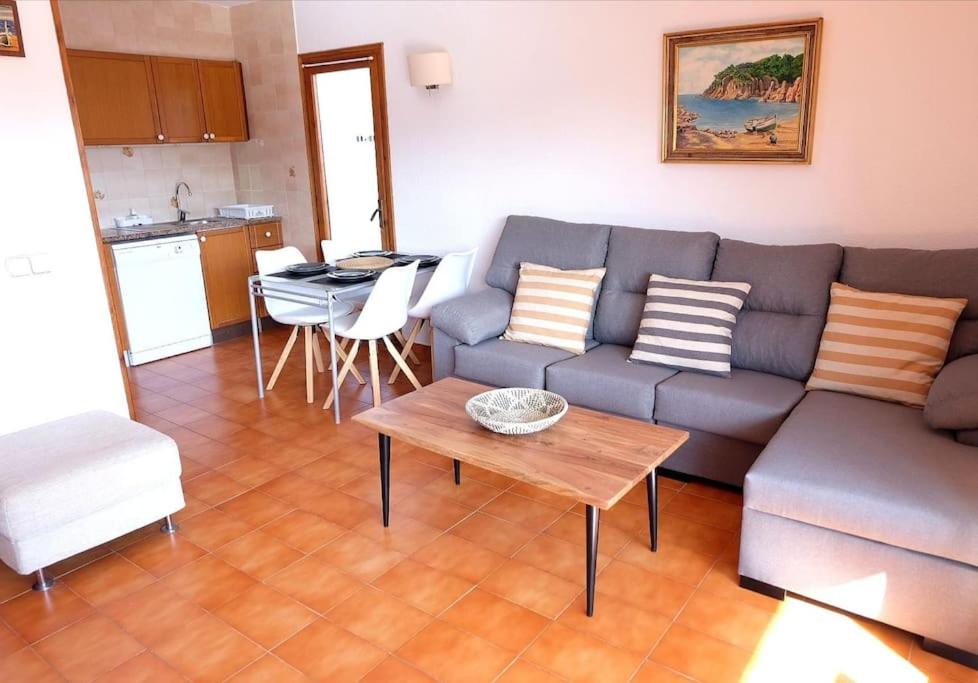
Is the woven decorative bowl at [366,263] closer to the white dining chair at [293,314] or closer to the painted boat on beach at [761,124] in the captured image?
the white dining chair at [293,314]

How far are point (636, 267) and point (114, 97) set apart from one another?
3911 mm

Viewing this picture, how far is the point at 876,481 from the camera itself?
2.16 m

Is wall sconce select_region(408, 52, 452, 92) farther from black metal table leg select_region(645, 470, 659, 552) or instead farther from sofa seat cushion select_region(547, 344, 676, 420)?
black metal table leg select_region(645, 470, 659, 552)

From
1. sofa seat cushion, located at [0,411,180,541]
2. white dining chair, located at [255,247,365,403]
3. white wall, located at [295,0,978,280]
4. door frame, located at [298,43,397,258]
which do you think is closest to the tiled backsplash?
door frame, located at [298,43,397,258]

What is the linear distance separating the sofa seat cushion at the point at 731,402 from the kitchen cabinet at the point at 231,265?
3797 millimetres

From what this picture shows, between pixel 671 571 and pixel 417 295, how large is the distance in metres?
2.84

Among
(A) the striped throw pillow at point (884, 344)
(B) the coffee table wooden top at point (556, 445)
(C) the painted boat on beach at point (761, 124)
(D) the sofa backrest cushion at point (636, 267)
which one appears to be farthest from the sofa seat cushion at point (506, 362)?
(C) the painted boat on beach at point (761, 124)

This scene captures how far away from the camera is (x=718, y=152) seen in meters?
3.65

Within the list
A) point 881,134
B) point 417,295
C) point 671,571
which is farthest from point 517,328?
point 881,134

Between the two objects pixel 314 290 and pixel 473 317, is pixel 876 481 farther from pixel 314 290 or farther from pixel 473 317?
pixel 314 290

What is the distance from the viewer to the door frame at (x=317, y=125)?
16.1ft

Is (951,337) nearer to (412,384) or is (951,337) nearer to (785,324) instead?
(785,324)

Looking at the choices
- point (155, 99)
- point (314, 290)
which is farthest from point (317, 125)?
point (314, 290)

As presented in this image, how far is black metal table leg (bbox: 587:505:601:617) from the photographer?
2.17 metres
